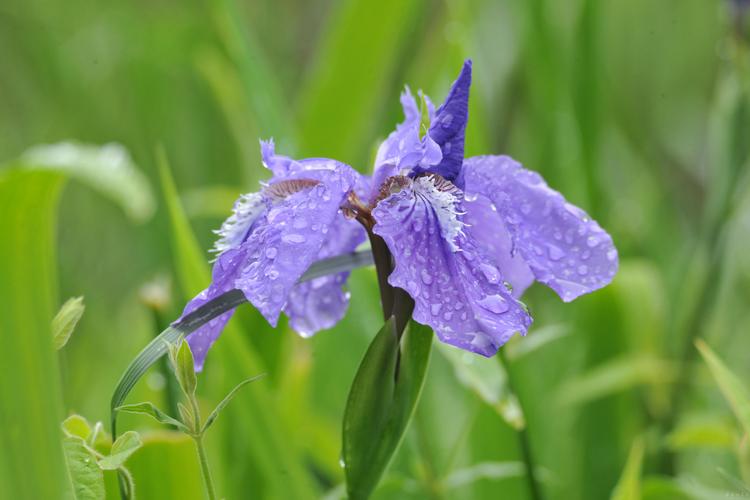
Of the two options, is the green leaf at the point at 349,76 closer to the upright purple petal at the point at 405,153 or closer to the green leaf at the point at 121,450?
the upright purple petal at the point at 405,153

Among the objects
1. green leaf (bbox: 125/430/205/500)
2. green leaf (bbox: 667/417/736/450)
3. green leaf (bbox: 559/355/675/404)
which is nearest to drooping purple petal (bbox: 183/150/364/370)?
green leaf (bbox: 125/430/205/500)

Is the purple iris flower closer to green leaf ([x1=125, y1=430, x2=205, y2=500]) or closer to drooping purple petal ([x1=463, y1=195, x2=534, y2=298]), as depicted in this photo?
drooping purple petal ([x1=463, y1=195, x2=534, y2=298])

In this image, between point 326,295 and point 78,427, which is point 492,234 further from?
point 78,427

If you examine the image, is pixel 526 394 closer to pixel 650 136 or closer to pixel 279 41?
pixel 650 136

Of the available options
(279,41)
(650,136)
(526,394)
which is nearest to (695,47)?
(650,136)

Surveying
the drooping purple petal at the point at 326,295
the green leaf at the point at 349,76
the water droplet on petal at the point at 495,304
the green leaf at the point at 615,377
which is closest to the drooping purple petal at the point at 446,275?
the water droplet on petal at the point at 495,304

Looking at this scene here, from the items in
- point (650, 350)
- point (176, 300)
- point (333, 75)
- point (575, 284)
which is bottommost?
point (650, 350)

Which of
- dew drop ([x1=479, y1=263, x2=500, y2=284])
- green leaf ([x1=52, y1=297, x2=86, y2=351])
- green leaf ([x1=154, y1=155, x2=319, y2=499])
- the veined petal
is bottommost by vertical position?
green leaf ([x1=154, y1=155, x2=319, y2=499])
